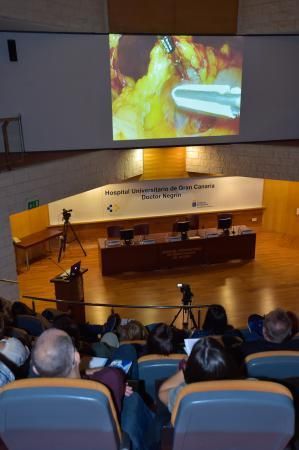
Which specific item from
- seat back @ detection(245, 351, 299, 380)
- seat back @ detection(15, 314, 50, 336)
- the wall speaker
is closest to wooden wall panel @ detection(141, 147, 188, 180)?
the wall speaker

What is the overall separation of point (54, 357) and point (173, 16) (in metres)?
7.60

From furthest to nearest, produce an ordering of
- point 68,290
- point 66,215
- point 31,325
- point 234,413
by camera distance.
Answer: point 66,215 → point 68,290 → point 31,325 → point 234,413

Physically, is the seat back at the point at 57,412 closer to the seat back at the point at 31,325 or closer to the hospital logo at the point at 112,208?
the seat back at the point at 31,325

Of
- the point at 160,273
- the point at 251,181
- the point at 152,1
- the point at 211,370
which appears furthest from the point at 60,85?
the point at 211,370

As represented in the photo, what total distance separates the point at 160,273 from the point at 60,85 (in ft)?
15.4

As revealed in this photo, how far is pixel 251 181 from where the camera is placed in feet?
36.9

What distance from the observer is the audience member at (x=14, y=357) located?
2.44 meters

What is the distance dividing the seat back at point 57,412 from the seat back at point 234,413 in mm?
342

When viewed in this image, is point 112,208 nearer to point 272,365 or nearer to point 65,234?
point 65,234

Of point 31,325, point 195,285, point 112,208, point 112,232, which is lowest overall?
point 195,285

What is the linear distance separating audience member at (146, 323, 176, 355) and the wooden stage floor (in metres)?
3.91

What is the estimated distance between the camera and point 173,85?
802 centimetres

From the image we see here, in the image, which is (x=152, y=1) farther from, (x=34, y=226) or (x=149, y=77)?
(x=34, y=226)

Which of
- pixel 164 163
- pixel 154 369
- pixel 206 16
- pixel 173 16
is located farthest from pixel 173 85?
pixel 154 369
